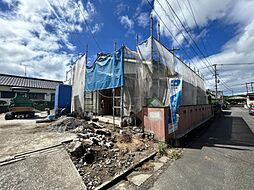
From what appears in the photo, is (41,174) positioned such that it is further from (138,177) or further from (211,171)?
(211,171)

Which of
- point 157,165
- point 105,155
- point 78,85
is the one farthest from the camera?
point 78,85

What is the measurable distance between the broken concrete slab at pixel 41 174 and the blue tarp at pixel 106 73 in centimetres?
421

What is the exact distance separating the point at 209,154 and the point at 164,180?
2393mm

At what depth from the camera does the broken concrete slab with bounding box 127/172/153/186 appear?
2602 mm

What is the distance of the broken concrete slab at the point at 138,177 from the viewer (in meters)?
2.60

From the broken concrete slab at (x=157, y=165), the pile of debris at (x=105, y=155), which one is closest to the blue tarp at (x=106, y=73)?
the pile of debris at (x=105, y=155)

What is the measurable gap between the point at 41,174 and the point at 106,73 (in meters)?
5.92

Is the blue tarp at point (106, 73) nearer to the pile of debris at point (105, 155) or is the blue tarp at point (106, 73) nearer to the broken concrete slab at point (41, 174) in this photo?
the pile of debris at point (105, 155)

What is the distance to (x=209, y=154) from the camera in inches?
161

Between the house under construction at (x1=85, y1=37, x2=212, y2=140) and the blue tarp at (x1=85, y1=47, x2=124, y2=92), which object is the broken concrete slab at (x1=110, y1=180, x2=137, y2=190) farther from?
the blue tarp at (x1=85, y1=47, x2=124, y2=92)

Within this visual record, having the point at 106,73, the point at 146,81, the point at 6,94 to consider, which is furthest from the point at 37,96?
the point at 146,81

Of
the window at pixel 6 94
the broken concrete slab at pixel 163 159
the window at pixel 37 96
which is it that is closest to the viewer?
the broken concrete slab at pixel 163 159

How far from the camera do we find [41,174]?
2594 millimetres

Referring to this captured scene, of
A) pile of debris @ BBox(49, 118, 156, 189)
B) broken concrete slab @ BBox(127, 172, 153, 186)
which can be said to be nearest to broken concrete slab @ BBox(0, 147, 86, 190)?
pile of debris @ BBox(49, 118, 156, 189)
